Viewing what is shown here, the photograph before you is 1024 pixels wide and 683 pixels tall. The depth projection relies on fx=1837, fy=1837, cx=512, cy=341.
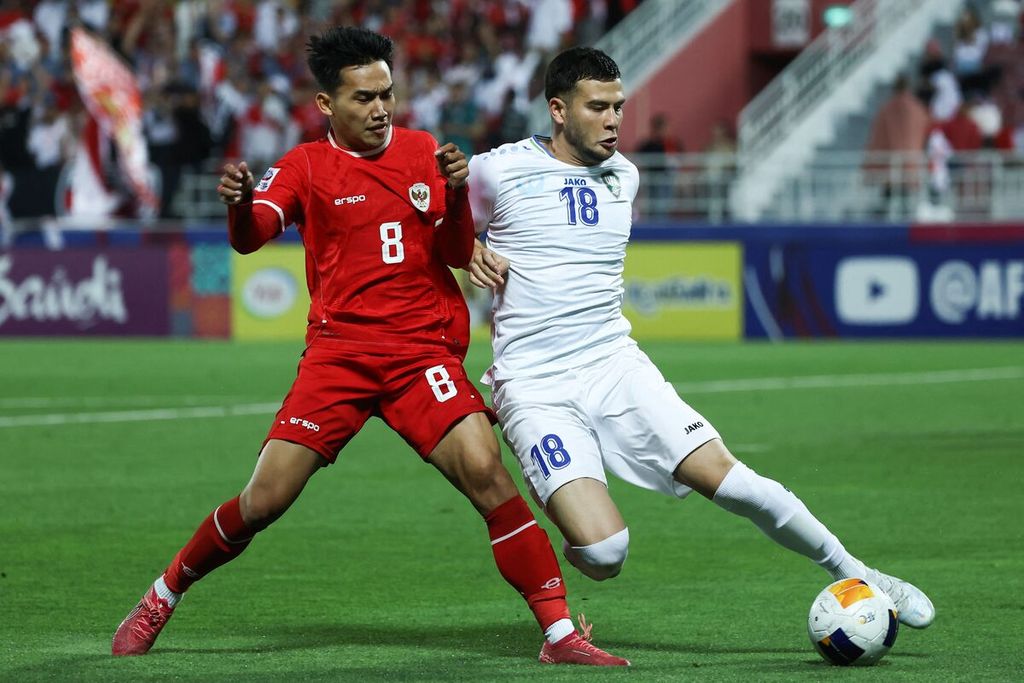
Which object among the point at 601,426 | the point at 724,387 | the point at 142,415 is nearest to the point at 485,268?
the point at 601,426

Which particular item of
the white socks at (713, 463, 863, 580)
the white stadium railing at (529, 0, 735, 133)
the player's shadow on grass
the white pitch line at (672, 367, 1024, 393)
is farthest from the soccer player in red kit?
the white stadium railing at (529, 0, 735, 133)

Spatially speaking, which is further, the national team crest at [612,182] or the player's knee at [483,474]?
the national team crest at [612,182]

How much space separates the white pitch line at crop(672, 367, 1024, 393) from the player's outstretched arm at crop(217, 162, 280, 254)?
10.2 metres

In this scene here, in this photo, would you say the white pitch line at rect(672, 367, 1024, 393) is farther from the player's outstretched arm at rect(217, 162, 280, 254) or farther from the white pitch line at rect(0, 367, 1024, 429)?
the player's outstretched arm at rect(217, 162, 280, 254)

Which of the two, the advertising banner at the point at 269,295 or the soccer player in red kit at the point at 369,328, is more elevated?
the soccer player in red kit at the point at 369,328

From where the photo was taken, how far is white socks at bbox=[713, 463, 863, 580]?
Answer: 6102mm

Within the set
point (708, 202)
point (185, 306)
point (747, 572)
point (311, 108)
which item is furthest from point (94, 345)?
point (747, 572)

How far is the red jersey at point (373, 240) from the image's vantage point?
6.21 m

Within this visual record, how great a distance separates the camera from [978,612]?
22.1 ft

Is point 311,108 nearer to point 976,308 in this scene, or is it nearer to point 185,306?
point 185,306

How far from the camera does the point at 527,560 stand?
6.04 m

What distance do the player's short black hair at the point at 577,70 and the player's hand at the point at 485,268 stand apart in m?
0.64

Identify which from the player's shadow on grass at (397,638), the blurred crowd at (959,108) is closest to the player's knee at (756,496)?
the player's shadow on grass at (397,638)

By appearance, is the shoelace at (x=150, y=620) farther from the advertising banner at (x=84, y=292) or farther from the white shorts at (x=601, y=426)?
the advertising banner at (x=84, y=292)
